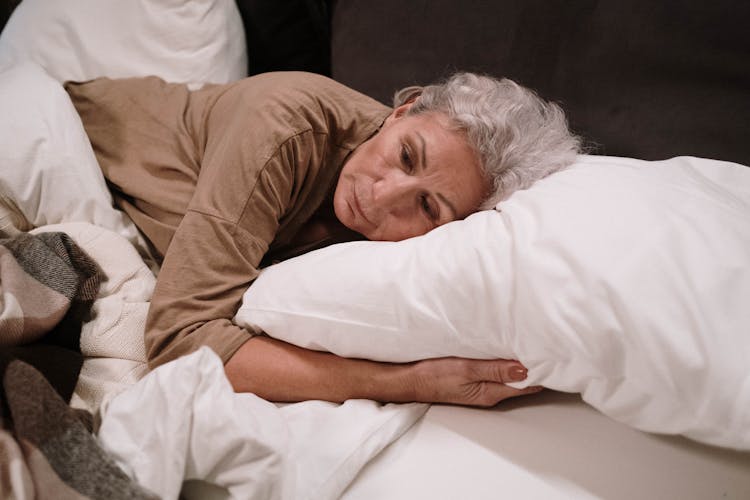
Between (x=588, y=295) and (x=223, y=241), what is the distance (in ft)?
1.86

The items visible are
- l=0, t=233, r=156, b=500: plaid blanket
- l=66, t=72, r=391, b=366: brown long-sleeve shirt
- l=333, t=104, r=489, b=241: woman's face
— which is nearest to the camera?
l=0, t=233, r=156, b=500: plaid blanket

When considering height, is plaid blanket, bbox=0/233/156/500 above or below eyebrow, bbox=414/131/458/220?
below

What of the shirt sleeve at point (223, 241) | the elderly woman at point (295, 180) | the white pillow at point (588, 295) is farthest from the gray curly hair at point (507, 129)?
the shirt sleeve at point (223, 241)

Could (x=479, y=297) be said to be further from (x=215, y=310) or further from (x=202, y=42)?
(x=202, y=42)

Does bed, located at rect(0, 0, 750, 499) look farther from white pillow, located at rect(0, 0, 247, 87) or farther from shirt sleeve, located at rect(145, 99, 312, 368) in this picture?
white pillow, located at rect(0, 0, 247, 87)

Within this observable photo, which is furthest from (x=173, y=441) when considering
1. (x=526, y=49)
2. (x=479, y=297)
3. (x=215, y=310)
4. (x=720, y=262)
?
(x=526, y=49)

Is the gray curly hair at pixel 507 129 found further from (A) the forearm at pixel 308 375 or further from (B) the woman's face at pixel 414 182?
(A) the forearm at pixel 308 375

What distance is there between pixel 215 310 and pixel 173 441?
0.96 ft

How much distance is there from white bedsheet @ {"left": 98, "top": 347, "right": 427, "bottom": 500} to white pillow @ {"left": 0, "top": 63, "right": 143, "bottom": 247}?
52 cm

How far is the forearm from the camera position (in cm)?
79

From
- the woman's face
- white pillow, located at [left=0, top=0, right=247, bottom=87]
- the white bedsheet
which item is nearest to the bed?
the white bedsheet

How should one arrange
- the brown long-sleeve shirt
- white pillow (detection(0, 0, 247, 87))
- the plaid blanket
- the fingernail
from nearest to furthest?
the plaid blanket, the fingernail, the brown long-sleeve shirt, white pillow (detection(0, 0, 247, 87))

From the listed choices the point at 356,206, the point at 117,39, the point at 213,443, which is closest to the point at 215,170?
the point at 356,206

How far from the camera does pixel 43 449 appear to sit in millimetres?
533
